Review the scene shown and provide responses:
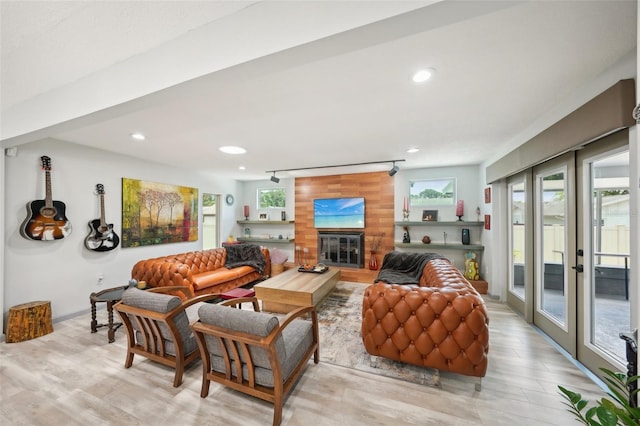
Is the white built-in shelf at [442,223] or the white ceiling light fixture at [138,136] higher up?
the white ceiling light fixture at [138,136]

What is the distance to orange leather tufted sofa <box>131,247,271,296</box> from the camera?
3.49 m

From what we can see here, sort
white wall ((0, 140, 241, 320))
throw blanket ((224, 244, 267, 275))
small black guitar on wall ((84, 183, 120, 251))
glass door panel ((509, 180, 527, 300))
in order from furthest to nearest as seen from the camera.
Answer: throw blanket ((224, 244, 267, 275)) < small black guitar on wall ((84, 183, 120, 251)) < glass door panel ((509, 180, 527, 300)) < white wall ((0, 140, 241, 320))

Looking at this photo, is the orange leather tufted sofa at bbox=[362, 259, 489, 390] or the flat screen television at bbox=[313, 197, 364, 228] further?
the flat screen television at bbox=[313, 197, 364, 228]

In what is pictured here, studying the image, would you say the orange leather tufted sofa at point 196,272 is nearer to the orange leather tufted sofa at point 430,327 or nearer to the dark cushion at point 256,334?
the dark cushion at point 256,334

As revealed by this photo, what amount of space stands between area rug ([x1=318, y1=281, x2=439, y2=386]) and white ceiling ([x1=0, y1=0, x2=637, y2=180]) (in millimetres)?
2390

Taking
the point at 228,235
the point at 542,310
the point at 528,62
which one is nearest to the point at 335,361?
the point at 542,310

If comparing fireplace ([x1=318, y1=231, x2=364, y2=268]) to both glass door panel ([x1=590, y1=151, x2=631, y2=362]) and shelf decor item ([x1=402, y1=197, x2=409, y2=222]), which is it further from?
glass door panel ([x1=590, y1=151, x2=631, y2=362])

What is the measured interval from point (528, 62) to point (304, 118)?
5.77 feet

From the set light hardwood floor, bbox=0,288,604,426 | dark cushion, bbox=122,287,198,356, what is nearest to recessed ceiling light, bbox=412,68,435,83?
light hardwood floor, bbox=0,288,604,426

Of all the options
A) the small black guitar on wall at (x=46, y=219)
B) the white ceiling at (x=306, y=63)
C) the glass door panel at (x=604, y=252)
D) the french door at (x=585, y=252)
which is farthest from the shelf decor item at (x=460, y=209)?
the small black guitar on wall at (x=46, y=219)

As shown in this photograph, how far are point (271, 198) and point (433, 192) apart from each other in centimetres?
404

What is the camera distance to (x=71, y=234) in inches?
128

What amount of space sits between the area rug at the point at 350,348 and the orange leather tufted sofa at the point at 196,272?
1.73m

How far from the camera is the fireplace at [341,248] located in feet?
17.7
